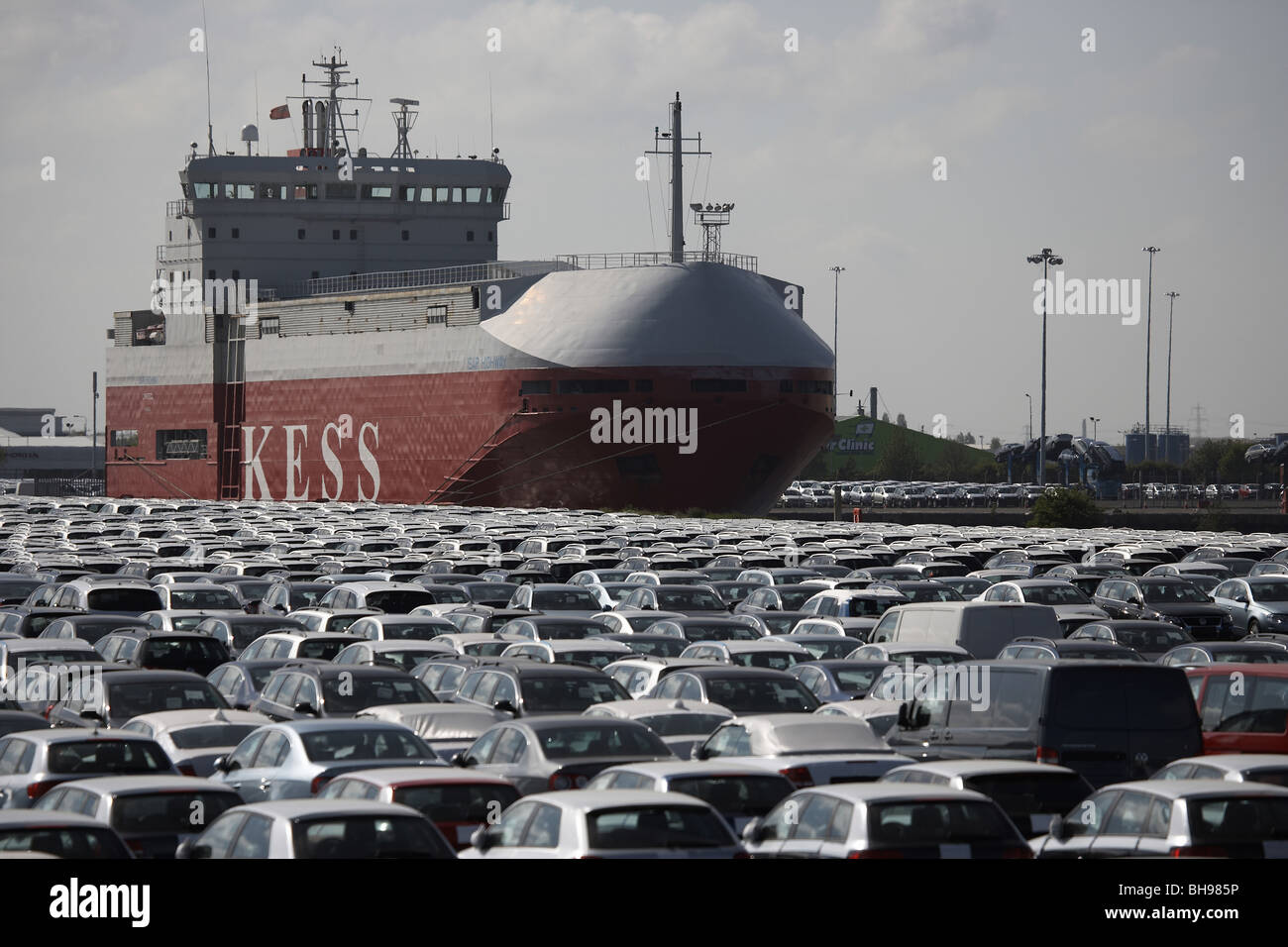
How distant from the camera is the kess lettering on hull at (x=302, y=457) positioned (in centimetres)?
7450

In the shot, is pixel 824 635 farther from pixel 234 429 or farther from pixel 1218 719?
pixel 234 429

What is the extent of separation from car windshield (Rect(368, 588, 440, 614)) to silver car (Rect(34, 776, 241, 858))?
51.0ft

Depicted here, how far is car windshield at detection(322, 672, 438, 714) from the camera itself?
16875mm

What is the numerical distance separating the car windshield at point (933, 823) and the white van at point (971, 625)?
35.6 feet

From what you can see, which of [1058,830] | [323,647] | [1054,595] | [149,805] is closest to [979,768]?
[1058,830]

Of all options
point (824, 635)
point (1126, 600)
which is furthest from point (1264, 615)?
point (824, 635)

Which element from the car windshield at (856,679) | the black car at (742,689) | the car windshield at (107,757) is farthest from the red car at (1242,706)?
the car windshield at (107,757)

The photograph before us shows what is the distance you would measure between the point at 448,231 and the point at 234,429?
44.4ft

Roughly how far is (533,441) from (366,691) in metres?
46.7

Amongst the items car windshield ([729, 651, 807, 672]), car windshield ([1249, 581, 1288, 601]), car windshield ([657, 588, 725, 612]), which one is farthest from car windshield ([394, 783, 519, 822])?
car windshield ([1249, 581, 1288, 601])

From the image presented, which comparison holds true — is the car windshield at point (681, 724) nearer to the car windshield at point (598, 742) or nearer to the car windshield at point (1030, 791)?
the car windshield at point (598, 742)

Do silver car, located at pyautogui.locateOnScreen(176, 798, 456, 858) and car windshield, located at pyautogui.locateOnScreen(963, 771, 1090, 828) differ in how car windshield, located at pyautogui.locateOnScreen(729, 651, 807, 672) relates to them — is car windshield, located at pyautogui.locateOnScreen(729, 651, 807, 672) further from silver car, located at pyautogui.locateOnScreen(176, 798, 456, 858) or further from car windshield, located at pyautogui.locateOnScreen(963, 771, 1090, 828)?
silver car, located at pyautogui.locateOnScreen(176, 798, 456, 858)

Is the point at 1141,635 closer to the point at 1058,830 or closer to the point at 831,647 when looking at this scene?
the point at 831,647
